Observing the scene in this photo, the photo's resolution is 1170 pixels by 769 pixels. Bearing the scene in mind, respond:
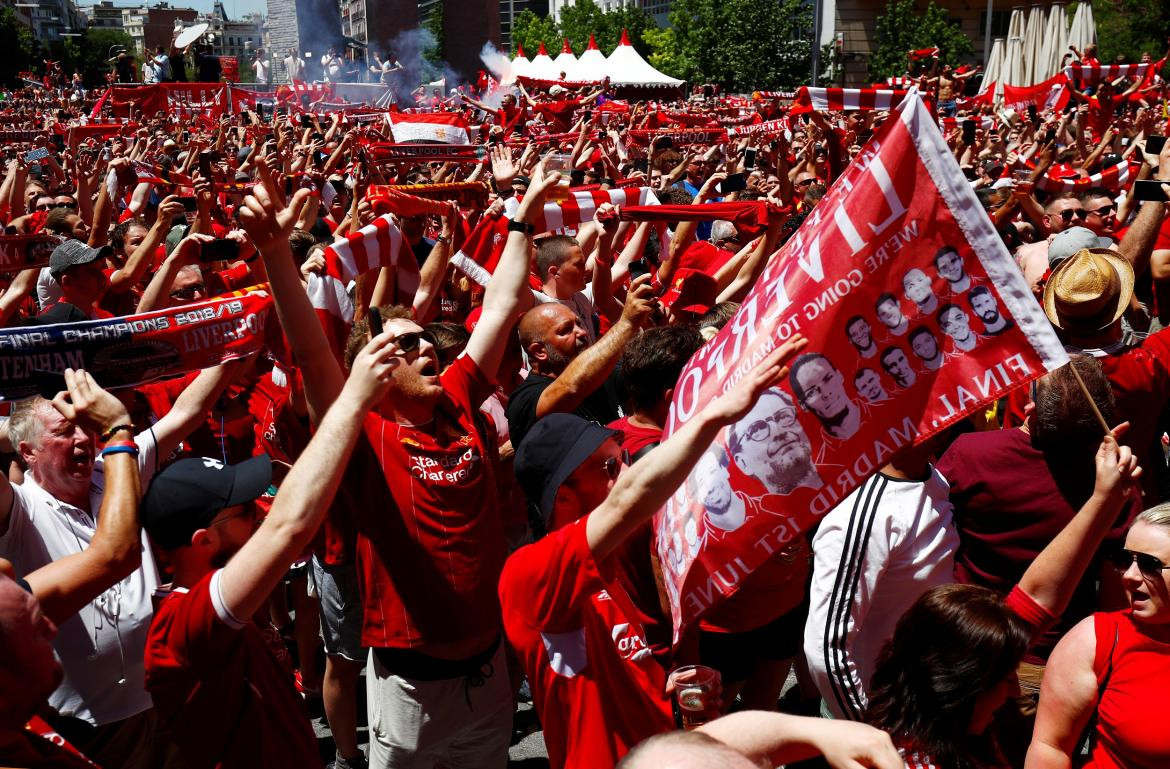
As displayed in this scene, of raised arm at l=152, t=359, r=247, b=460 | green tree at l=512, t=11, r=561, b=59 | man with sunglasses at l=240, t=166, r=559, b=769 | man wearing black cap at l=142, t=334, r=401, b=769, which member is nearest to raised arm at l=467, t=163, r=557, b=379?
man with sunglasses at l=240, t=166, r=559, b=769

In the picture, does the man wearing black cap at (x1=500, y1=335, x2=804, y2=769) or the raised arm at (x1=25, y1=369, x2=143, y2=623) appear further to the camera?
the raised arm at (x1=25, y1=369, x2=143, y2=623)

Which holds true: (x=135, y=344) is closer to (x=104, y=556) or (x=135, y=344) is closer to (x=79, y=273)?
(x=104, y=556)

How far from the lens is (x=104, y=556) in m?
2.75

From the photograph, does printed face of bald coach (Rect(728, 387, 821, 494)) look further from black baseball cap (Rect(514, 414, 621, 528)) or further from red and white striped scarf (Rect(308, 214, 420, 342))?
red and white striped scarf (Rect(308, 214, 420, 342))

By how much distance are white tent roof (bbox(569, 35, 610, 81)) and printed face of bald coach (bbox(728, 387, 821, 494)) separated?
34.9 m

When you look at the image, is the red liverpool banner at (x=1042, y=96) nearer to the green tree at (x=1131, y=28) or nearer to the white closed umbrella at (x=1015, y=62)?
the white closed umbrella at (x=1015, y=62)

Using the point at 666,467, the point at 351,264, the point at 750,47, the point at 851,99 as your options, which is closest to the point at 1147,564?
the point at 666,467

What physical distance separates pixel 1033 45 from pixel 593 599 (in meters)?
30.6

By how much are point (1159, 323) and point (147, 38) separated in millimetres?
178041

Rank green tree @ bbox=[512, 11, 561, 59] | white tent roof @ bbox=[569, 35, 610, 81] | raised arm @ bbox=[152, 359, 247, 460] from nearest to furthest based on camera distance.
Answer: raised arm @ bbox=[152, 359, 247, 460], white tent roof @ bbox=[569, 35, 610, 81], green tree @ bbox=[512, 11, 561, 59]

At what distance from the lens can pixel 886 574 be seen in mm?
3473

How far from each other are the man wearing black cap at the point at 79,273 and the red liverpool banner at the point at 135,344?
8.75 feet

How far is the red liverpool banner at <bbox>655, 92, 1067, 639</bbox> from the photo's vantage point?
9.64ft

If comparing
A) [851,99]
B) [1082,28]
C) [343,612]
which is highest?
[1082,28]
